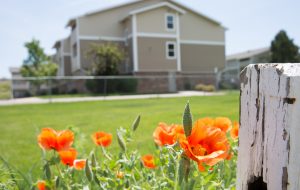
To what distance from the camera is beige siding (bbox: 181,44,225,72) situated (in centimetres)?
3159

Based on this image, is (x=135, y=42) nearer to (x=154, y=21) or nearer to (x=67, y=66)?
(x=154, y=21)

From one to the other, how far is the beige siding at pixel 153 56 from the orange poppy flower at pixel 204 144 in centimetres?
2715

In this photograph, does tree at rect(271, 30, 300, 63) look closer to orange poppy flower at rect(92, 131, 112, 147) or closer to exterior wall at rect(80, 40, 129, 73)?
exterior wall at rect(80, 40, 129, 73)

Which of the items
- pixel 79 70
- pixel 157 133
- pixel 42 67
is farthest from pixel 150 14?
pixel 157 133

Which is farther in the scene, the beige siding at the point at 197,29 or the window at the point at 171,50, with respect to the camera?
the beige siding at the point at 197,29

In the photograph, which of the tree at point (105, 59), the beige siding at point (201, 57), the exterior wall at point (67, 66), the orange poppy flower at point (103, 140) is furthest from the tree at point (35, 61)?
the orange poppy flower at point (103, 140)

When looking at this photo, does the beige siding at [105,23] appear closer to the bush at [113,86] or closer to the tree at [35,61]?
the bush at [113,86]

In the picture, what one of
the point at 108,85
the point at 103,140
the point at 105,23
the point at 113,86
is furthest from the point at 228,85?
the point at 103,140

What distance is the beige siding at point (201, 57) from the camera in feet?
104

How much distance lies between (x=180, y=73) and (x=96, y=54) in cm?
813

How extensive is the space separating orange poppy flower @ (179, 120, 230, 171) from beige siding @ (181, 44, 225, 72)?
30.7 metres

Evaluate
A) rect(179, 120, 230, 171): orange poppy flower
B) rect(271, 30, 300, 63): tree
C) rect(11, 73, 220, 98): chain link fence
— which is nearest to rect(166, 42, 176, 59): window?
rect(11, 73, 220, 98): chain link fence

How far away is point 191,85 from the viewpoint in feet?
100

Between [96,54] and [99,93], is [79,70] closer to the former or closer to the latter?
[96,54]
